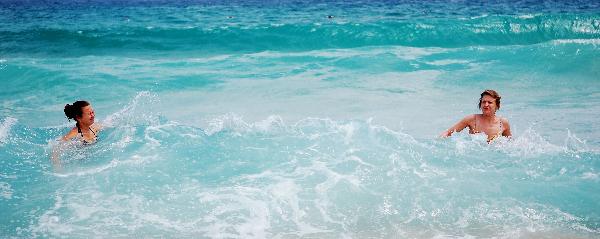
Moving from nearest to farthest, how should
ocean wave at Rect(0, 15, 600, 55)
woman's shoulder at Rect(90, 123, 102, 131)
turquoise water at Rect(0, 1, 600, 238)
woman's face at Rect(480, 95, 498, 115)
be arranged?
turquoise water at Rect(0, 1, 600, 238), woman's face at Rect(480, 95, 498, 115), woman's shoulder at Rect(90, 123, 102, 131), ocean wave at Rect(0, 15, 600, 55)

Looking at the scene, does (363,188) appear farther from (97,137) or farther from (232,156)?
(97,137)

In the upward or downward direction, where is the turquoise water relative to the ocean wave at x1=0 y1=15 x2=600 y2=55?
downward

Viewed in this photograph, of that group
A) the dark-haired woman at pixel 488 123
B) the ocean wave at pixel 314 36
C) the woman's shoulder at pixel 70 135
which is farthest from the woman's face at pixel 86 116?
the ocean wave at pixel 314 36

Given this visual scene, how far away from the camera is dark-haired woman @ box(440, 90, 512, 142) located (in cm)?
578

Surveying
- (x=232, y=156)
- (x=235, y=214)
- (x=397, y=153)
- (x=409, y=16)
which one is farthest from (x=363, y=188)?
(x=409, y=16)

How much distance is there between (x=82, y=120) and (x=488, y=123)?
5008 mm

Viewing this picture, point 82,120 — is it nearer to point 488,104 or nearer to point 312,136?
point 312,136

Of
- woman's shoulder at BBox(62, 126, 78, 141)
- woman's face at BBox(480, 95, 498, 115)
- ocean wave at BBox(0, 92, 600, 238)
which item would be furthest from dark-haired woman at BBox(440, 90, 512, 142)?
woman's shoulder at BBox(62, 126, 78, 141)

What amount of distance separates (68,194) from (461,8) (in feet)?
63.3

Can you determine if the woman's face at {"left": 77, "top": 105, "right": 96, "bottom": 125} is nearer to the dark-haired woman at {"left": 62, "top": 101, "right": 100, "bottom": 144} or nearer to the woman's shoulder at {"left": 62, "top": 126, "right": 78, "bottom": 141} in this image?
the dark-haired woman at {"left": 62, "top": 101, "right": 100, "bottom": 144}

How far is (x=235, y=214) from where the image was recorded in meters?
4.11

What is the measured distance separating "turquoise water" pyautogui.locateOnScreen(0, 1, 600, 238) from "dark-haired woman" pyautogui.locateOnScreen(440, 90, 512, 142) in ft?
0.86

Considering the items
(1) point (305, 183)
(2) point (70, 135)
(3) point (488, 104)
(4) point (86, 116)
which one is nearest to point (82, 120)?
(4) point (86, 116)

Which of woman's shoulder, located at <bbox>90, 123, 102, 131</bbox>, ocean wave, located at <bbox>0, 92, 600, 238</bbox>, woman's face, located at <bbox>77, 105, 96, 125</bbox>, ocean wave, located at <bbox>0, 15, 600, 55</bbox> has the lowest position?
ocean wave, located at <bbox>0, 92, 600, 238</bbox>
